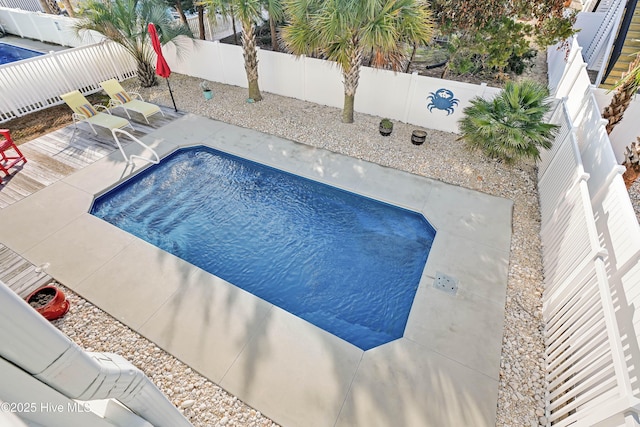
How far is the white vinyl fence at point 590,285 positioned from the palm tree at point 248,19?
8974mm

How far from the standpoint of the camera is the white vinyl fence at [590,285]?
11.3ft

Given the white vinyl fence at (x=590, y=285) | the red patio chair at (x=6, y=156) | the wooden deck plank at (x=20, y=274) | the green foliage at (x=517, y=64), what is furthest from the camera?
the green foliage at (x=517, y=64)

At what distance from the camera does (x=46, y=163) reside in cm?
875

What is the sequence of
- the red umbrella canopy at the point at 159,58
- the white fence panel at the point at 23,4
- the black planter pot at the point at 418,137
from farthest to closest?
the white fence panel at the point at 23,4
the red umbrella canopy at the point at 159,58
the black planter pot at the point at 418,137

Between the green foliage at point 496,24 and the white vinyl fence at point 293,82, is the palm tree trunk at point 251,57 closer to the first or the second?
the white vinyl fence at point 293,82

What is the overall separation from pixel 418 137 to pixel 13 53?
2199cm

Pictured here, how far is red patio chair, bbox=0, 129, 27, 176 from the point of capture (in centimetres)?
817

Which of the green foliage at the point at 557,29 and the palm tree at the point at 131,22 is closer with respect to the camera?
the palm tree at the point at 131,22

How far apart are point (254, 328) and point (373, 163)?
5718 mm

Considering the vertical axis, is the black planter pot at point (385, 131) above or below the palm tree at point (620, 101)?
below

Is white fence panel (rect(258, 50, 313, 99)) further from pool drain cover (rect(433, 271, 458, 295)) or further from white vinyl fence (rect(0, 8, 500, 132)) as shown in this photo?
→ pool drain cover (rect(433, 271, 458, 295))

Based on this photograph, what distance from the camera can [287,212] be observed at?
25.5 feet

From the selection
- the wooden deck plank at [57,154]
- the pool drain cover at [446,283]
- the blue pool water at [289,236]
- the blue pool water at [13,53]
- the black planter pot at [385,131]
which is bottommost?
the blue pool water at [289,236]

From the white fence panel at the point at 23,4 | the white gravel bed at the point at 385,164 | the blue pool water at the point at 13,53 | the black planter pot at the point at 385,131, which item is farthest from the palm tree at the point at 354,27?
the white fence panel at the point at 23,4
